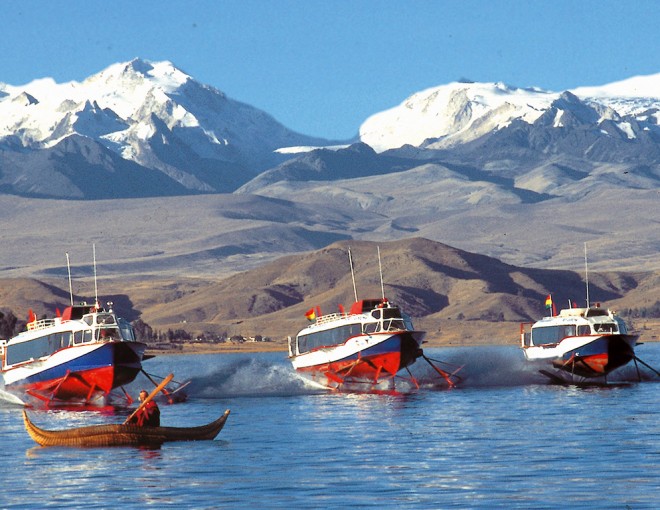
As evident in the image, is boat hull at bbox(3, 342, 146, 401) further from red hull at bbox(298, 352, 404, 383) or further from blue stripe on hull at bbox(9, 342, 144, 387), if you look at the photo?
red hull at bbox(298, 352, 404, 383)

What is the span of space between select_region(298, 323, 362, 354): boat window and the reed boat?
128ft

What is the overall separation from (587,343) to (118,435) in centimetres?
4888

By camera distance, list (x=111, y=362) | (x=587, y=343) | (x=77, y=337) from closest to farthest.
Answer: (x=111, y=362) → (x=77, y=337) → (x=587, y=343)

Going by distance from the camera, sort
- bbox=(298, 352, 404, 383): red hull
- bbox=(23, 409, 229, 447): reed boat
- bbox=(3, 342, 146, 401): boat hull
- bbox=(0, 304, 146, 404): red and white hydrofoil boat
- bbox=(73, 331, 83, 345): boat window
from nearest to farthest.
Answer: bbox=(23, 409, 229, 447): reed boat → bbox=(3, 342, 146, 401): boat hull → bbox=(0, 304, 146, 404): red and white hydrofoil boat → bbox=(73, 331, 83, 345): boat window → bbox=(298, 352, 404, 383): red hull

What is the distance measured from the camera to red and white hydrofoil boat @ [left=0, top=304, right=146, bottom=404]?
310 ft

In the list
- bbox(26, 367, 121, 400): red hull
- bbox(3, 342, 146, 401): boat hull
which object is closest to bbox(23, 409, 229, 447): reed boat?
bbox(3, 342, 146, 401): boat hull

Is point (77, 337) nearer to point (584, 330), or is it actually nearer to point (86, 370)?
point (86, 370)

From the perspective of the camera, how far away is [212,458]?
64.3m

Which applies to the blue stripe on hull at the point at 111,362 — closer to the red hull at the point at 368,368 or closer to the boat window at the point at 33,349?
the boat window at the point at 33,349

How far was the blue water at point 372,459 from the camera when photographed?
53.2m

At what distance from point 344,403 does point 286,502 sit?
46504mm

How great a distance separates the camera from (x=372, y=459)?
64188 millimetres

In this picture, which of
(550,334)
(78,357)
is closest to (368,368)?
(550,334)

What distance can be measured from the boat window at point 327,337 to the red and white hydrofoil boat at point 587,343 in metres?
14.8
